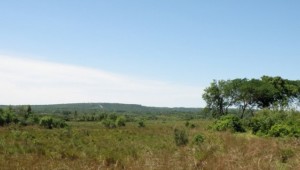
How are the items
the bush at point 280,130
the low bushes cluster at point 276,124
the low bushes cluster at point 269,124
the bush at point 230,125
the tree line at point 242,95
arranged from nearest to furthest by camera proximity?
the bush at point 280,130
the low bushes cluster at point 276,124
the low bushes cluster at point 269,124
the bush at point 230,125
the tree line at point 242,95

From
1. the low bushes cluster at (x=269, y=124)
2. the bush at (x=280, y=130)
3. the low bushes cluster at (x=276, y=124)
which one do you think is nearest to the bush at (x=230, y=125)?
the low bushes cluster at (x=269, y=124)

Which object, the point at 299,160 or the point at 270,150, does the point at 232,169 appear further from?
the point at 270,150

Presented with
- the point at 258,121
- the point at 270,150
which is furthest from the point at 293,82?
the point at 270,150

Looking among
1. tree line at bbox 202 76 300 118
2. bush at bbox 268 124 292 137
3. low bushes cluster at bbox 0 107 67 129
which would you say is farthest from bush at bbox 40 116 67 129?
bush at bbox 268 124 292 137

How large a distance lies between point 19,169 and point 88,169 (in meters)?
1.41

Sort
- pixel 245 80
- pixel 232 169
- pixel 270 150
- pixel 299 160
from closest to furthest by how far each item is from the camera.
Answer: pixel 232 169 → pixel 299 160 → pixel 270 150 → pixel 245 80

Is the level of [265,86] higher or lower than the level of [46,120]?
higher

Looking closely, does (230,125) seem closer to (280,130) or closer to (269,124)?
(269,124)

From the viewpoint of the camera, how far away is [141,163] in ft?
23.4

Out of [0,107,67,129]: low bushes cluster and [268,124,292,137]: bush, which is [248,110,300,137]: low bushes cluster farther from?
[0,107,67,129]: low bushes cluster

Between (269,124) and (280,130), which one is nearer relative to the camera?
(280,130)

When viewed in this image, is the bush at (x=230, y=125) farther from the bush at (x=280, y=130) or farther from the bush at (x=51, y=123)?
the bush at (x=51, y=123)

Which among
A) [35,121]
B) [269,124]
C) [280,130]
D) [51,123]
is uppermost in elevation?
[269,124]

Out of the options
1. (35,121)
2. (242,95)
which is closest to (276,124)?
(242,95)
